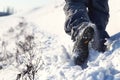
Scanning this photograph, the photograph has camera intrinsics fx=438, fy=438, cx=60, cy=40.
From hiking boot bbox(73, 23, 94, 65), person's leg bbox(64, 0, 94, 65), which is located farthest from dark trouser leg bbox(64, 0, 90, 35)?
hiking boot bbox(73, 23, 94, 65)

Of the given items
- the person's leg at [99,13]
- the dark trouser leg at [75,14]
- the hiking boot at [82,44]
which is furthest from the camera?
the person's leg at [99,13]

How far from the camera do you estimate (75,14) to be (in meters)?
3.88

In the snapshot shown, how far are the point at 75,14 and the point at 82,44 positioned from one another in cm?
39

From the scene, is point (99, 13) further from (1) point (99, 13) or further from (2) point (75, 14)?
(2) point (75, 14)

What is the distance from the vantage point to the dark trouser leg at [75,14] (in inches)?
150

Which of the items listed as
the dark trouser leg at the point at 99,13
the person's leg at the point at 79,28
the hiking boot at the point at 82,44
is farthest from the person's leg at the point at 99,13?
the hiking boot at the point at 82,44

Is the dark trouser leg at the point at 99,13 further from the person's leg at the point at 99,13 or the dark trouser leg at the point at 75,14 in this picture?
the dark trouser leg at the point at 75,14

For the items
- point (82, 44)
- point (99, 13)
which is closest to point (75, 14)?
point (82, 44)

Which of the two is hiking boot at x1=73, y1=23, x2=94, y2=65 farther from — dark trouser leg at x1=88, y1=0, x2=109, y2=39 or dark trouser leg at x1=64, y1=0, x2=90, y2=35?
dark trouser leg at x1=88, y1=0, x2=109, y2=39

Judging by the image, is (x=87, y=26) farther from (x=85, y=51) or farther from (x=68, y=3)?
(x=68, y=3)

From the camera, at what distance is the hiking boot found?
3.52 meters

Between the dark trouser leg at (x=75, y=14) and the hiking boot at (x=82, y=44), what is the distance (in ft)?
0.61

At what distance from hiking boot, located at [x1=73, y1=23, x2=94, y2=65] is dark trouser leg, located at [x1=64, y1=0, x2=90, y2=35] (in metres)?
0.19

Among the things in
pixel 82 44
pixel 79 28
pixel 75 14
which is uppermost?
pixel 75 14
